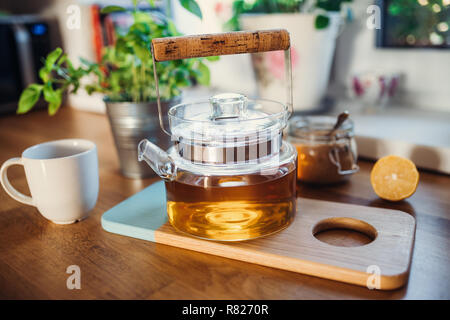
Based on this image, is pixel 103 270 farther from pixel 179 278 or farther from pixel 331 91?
pixel 331 91

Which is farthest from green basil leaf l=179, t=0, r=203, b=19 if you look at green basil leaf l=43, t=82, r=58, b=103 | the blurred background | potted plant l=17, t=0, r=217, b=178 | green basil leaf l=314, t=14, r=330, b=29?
green basil leaf l=314, t=14, r=330, b=29

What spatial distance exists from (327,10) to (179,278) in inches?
29.5

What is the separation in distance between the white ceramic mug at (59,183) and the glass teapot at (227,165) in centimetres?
11

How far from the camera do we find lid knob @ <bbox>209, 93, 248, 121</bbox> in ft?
1.81

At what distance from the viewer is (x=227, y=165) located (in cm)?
53

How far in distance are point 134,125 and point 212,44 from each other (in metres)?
0.28

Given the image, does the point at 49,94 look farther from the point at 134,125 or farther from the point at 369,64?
the point at 369,64

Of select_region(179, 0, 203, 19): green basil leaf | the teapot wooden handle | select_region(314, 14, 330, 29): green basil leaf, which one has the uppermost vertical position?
select_region(179, 0, 203, 19): green basil leaf

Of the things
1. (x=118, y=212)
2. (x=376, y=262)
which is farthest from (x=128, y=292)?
(x=376, y=262)

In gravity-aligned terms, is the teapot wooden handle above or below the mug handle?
above

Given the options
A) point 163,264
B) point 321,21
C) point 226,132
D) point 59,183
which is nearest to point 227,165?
point 226,132

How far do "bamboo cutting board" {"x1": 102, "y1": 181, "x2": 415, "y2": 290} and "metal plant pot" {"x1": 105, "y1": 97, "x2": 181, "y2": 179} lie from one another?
0.47 ft

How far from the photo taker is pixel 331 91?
1.22 metres

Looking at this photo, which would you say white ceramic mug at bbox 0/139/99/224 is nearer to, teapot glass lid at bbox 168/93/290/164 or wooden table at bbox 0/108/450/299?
wooden table at bbox 0/108/450/299
